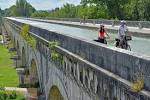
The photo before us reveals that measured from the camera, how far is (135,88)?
834 cm

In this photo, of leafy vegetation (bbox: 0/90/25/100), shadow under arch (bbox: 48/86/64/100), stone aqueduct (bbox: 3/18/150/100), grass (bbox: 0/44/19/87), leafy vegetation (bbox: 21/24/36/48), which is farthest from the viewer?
grass (bbox: 0/44/19/87)

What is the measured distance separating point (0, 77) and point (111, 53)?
37.9 metres

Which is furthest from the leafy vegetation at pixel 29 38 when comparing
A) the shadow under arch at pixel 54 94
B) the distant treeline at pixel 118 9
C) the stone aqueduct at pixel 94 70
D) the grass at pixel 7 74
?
the distant treeline at pixel 118 9

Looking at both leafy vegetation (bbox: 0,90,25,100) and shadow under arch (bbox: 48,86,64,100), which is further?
leafy vegetation (bbox: 0,90,25,100)

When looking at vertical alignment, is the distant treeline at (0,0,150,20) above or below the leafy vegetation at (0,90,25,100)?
above

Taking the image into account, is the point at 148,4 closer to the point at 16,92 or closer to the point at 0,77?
the point at 0,77

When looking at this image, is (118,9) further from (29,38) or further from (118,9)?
(29,38)

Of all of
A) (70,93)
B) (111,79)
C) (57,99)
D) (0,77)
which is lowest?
(0,77)

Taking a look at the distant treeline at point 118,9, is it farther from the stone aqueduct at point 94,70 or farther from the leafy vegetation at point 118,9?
the stone aqueduct at point 94,70

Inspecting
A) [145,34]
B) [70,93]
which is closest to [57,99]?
[70,93]

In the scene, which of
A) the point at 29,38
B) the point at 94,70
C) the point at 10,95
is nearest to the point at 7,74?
the point at 10,95

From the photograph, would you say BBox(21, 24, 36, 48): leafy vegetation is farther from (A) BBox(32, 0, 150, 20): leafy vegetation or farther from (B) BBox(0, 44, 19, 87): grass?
(A) BBox(32, 0, 150, 20): leafy vegetation

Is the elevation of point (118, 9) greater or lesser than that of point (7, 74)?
greater

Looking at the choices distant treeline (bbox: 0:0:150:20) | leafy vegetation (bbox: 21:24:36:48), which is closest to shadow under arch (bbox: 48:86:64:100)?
leafy vegetation (bbox: 21:24:36:48)
